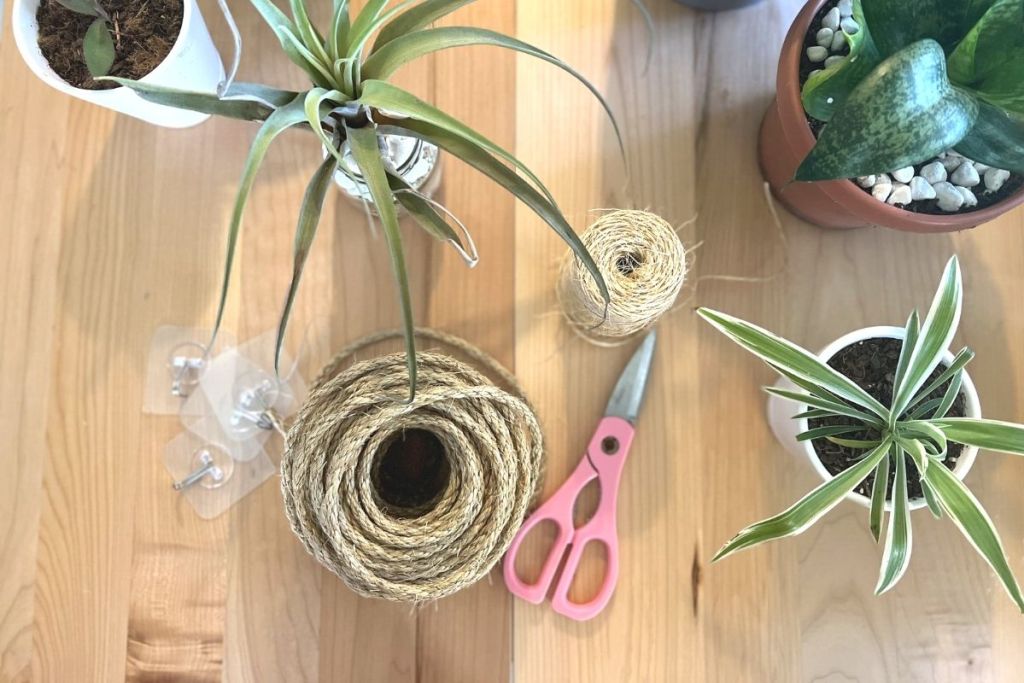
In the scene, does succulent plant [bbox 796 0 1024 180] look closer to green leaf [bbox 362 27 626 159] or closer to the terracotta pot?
the terracotta pot

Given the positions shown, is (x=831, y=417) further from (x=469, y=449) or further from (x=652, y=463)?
(x=469, y=449)

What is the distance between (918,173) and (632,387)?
32cm

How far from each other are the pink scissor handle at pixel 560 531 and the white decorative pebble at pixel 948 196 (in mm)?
400

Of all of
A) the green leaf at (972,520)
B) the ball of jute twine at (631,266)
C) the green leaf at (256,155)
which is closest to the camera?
the green leaf at (256,155)

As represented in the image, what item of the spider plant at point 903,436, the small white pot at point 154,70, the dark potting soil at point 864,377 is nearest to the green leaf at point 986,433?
the spider plant at point 903,436

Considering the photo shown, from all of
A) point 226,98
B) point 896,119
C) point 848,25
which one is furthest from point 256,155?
point 848,25

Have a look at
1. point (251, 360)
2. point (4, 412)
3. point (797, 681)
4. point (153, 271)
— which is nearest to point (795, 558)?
point (797, 681)

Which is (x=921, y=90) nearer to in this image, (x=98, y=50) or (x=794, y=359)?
(x=794, y=359)

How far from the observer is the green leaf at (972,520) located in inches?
23.2

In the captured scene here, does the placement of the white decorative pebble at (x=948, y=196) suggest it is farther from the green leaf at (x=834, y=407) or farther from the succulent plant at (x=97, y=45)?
the succulent plant at (x=97, y=45)

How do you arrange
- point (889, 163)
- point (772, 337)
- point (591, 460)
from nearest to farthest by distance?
1. point (889, 163)
2. point (772, 337)
3. point (591, 460)

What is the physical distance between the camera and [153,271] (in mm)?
842

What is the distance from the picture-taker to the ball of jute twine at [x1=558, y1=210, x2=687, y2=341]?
2.27ft

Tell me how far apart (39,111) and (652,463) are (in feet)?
2.50
